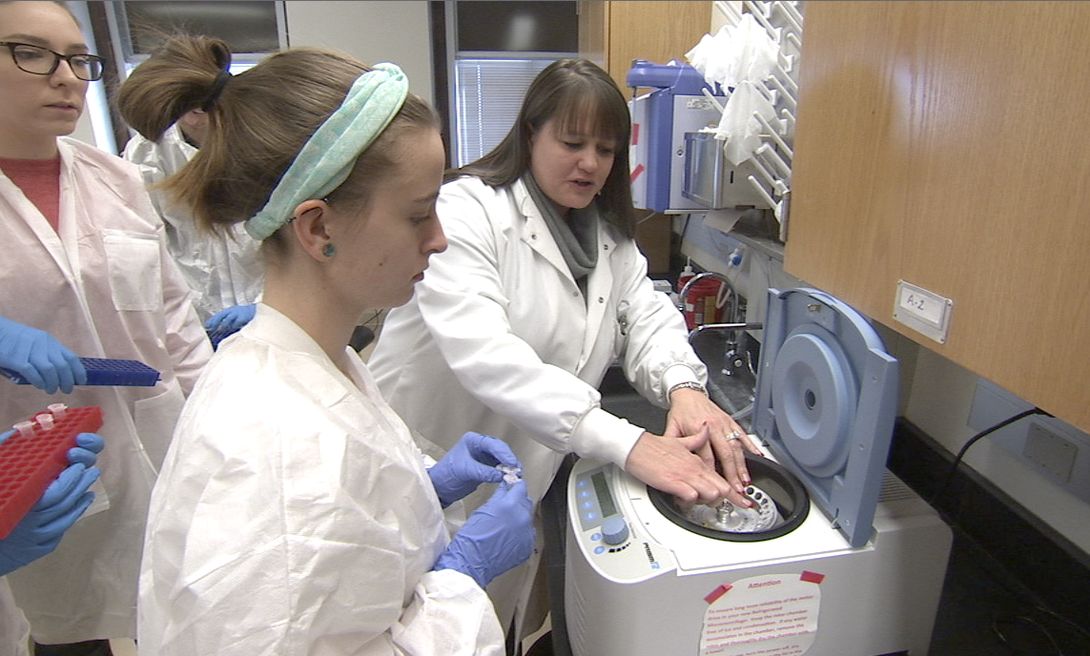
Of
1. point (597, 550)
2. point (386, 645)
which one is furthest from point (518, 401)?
point (386, 645)

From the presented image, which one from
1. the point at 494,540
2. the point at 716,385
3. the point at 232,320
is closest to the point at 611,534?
the point at 494,540

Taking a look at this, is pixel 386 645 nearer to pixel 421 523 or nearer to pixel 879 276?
pixel 421 523

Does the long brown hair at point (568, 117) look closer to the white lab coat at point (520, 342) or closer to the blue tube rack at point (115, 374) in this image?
the white lab coat at point (520, 342)

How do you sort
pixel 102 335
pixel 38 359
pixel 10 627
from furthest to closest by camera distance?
pixel 102 335 → pixel 10 627 → pixel 38 359

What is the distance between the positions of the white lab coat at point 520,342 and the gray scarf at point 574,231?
2 cm

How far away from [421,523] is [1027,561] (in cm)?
91

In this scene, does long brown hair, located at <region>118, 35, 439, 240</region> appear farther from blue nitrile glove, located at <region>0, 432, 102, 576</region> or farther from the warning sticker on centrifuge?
the warning sticker on centrifuge

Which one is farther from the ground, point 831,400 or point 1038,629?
point 831,400

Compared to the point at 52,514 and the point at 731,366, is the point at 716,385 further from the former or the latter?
the point at 52,514

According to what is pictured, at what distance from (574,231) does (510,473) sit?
57 centimetres

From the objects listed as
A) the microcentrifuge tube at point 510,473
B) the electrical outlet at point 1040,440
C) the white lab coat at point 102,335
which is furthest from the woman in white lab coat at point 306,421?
the electrical outlet at point 1040,440

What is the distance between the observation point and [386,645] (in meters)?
0.64

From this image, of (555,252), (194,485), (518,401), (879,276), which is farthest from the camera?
(555,252)

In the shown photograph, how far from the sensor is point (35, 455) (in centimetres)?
88
